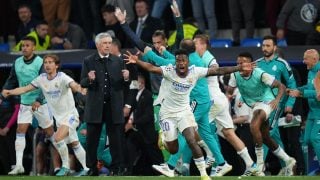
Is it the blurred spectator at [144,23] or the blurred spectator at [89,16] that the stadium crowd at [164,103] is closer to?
the blurred spectator at [144,23]

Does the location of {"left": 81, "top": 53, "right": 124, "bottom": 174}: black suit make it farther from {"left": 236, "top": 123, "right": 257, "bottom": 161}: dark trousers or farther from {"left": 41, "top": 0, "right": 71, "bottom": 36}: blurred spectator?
{"left": 41, "top": 0, "right": 71, "bottom": 36}: blurred spectator

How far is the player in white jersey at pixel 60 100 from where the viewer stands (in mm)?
21516

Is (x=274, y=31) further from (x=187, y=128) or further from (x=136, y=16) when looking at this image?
(x=187, y=128)

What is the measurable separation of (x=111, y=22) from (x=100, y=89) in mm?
4299

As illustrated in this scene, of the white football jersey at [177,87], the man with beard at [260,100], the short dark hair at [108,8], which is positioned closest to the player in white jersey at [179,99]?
the white football jersey at [177,87]

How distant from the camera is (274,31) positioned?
24.6m

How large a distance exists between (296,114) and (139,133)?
276 cm

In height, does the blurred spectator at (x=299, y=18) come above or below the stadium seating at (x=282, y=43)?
above

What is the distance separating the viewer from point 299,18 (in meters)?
24.1

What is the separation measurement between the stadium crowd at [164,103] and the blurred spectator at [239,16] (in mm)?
24

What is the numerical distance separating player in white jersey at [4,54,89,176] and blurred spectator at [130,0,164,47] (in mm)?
2839

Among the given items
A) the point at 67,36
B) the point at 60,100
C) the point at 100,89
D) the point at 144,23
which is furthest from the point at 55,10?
the point at 100,89

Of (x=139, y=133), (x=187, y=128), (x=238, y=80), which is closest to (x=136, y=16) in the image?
(x=139, y=133)

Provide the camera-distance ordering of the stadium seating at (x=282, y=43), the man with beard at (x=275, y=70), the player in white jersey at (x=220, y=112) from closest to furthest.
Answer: the player in white jersey at (x=220, y=112)
the man with beard at (x=275, y=70)
the stadium seating at (x=282, y=43)
